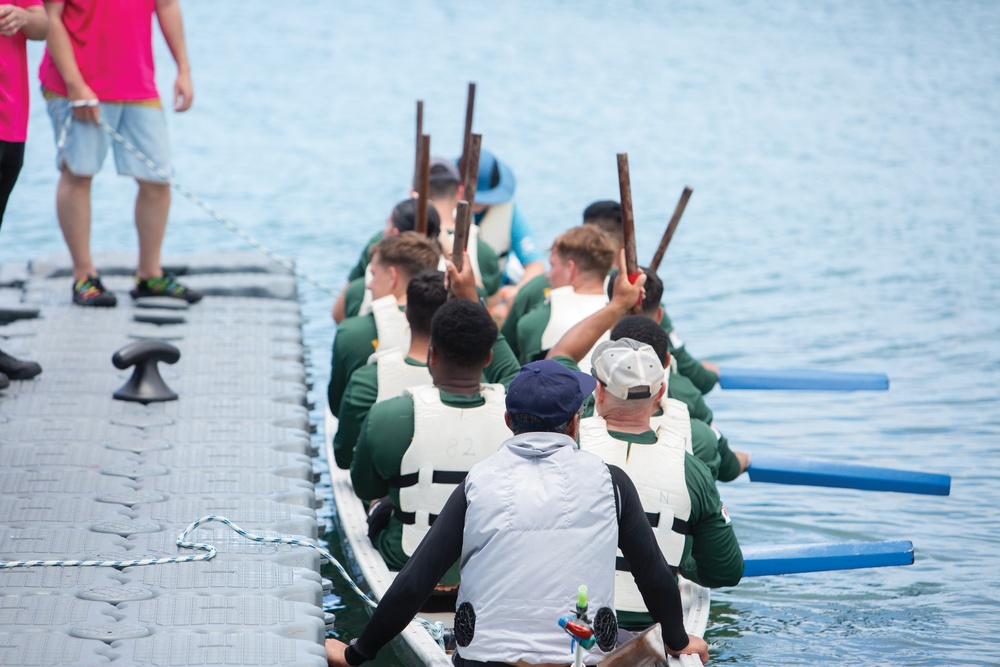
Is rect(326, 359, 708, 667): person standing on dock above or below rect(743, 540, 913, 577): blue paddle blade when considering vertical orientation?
above

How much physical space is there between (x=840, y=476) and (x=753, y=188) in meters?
13.2

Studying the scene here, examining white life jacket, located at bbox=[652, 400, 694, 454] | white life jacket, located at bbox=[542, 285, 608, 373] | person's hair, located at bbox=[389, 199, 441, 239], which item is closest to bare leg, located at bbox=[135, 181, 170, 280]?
person's hair, located at bbox=[389, 199, 441, 239]

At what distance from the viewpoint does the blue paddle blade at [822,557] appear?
4.51 m

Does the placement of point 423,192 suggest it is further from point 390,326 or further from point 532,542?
point 532,542

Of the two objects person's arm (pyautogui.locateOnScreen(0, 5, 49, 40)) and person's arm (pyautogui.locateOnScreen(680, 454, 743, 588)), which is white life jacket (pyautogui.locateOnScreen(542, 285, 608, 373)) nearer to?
person's arm (pyautogui.locateOnScreen(680, 454, 743, 588))

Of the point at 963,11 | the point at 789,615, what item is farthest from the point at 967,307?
the point at 963,11

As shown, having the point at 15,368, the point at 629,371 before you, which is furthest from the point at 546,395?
the point at 15,368

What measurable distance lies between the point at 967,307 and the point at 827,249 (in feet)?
9.47

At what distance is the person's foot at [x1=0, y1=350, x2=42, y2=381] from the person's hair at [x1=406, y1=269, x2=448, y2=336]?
69.6 inches

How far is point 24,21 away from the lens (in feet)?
15.0

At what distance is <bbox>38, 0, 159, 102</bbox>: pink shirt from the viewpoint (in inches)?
232

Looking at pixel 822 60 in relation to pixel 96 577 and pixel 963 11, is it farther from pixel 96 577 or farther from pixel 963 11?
pixel 96 577

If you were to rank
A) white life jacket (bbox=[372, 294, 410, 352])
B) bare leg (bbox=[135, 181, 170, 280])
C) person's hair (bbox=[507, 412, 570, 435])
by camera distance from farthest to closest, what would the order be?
bare leg (bbox=[135, 181, 170, 280]) < white life jacket (bbox=[372, 294, 410, 352]) < person's hair (bbox=[507, 412, 570, 435])

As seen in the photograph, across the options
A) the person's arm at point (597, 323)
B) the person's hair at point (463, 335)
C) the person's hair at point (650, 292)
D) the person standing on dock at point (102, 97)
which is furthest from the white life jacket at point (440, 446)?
the person standing on dock at point (102, 97)
